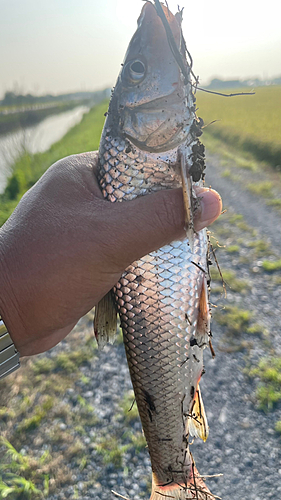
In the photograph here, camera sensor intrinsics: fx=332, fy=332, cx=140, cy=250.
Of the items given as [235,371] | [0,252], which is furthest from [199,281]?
[235,371]

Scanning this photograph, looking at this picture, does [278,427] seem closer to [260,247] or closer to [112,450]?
[112,450]

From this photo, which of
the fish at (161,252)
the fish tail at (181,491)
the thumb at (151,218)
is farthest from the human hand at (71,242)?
the fish tail at (181,491)

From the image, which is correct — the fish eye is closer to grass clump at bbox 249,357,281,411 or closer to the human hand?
the human hand

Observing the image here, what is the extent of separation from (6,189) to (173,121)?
39.3 feet

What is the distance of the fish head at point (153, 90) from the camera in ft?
5.95

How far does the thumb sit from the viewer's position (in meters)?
Result: 1.82

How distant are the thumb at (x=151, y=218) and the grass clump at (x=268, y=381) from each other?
9.78 ft

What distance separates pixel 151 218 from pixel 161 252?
0.26 meters

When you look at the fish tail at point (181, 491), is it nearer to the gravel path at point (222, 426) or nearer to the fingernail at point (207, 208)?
the gravel path at point (222, 426)

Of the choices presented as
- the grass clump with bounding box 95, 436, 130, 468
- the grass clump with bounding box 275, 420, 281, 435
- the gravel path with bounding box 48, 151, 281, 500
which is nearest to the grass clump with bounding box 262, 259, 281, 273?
the gravel path with bounding box 48, 151, 281, 500

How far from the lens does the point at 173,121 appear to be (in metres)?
1.86

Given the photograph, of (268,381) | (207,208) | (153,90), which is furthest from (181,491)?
(153,90)

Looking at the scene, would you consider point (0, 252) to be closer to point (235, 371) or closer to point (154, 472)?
point (154, 472)

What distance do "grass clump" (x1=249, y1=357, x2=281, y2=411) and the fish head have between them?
10.9 ft
